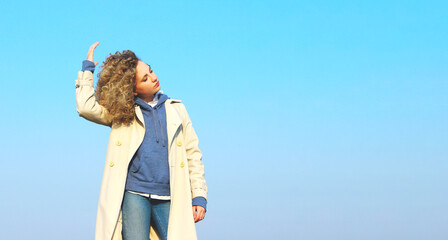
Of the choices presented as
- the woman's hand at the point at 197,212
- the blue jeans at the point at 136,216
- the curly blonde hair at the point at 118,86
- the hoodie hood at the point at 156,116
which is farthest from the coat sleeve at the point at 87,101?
the woman's hand at the point at 197,212

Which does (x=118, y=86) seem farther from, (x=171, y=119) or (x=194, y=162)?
(x=194, y=162)

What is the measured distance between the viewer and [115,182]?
5520 millimetres

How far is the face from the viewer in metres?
5.90

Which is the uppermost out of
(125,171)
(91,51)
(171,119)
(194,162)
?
(91,51)

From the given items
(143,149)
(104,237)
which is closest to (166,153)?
(143,149)

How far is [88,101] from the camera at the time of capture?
5.62 m

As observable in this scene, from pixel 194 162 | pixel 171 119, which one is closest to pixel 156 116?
pixel 171 119

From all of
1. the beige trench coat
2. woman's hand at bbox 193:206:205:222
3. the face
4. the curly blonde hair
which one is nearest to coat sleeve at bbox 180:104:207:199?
the beige trench coat

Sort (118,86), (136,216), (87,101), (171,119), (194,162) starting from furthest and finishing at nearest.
Result: 1. (194,162)
2. (171,119)
3. (118,86)
4. (87,101)
5. (136,216)

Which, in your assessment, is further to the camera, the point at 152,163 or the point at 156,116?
the point at 156,116

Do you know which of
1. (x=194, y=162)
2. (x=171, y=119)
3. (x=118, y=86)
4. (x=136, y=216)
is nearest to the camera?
(x=136, y=216)

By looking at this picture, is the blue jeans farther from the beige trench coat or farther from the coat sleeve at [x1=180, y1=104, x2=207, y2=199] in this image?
the coat sleeve at [x1=180, y1=104, x2=207, y2=199]

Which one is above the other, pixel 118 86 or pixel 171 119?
pixel 118 86

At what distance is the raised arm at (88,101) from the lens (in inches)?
221
